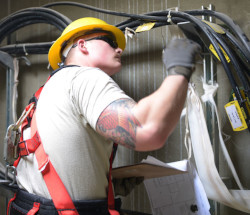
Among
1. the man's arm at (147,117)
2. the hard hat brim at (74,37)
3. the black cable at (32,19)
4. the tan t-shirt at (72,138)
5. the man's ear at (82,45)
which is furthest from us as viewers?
the black cable at (32,19)

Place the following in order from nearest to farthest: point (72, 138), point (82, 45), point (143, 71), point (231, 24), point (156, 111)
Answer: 1. point (156, 111)
2. point (72, 138)
3. point (82, 45)
4. point (231, 24)
5. point (143, 71)

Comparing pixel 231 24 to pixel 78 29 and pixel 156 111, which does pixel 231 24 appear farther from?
pixel 156 111

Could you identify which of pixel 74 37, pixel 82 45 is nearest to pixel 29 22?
pixel 74 37

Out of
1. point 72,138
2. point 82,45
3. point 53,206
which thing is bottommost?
point 53,206

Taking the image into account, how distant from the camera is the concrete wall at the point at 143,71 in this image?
1432 millimetres

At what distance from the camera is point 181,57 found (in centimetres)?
72

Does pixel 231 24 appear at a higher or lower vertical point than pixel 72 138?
higher

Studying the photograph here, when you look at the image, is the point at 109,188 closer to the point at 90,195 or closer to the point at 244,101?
the point at 90,195

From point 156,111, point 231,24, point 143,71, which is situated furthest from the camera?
point 143,71

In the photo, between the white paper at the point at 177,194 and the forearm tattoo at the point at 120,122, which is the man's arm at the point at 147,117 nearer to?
the forearm tattoo at the point at 120,122

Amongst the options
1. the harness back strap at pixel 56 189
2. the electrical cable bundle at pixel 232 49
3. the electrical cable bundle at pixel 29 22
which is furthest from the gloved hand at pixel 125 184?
the electrical cable bundle at pixel 29 22

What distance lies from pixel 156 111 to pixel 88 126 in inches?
10.8

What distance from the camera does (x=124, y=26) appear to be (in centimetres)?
149

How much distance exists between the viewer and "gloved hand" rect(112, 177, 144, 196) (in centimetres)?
121
